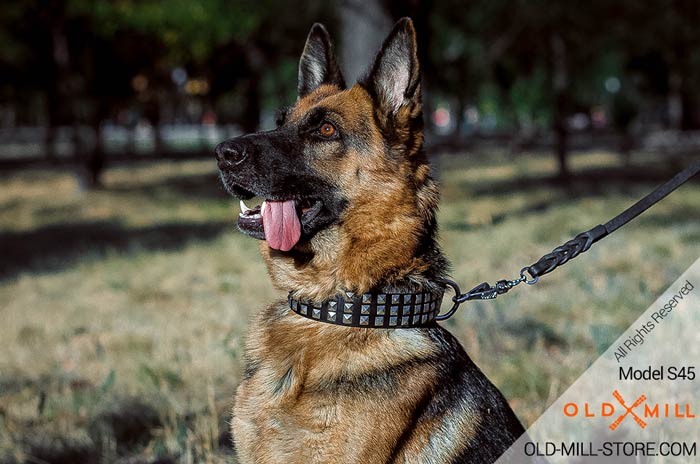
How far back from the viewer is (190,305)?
322 inches

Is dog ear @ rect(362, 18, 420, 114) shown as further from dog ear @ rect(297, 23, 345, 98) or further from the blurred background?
the blurred background

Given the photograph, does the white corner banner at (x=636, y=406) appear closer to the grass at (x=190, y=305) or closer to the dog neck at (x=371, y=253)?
the grass at (x=190, y=305)

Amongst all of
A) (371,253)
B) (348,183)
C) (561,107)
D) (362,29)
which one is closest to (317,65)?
(348,183)

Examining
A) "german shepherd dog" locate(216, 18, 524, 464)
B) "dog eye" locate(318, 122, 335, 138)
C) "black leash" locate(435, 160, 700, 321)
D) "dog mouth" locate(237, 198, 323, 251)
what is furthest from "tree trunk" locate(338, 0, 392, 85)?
"black leash" locate(435, 160, 700, 321)

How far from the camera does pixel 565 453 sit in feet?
12.9

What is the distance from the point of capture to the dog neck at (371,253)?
317 cm

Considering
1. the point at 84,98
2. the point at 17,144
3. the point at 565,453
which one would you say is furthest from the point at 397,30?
the point at 17,144

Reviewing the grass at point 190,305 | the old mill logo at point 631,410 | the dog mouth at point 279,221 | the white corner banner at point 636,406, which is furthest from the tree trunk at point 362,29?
the dog mouth at point 279,221

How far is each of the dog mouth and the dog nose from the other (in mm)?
205

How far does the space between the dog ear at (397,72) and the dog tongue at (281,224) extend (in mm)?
618

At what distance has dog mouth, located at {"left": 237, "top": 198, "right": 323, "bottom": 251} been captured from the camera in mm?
3221

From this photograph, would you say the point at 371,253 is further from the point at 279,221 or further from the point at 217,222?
the point at 217,222

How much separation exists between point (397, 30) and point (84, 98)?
20.0m

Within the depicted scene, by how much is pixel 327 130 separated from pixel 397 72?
1.29 ft
